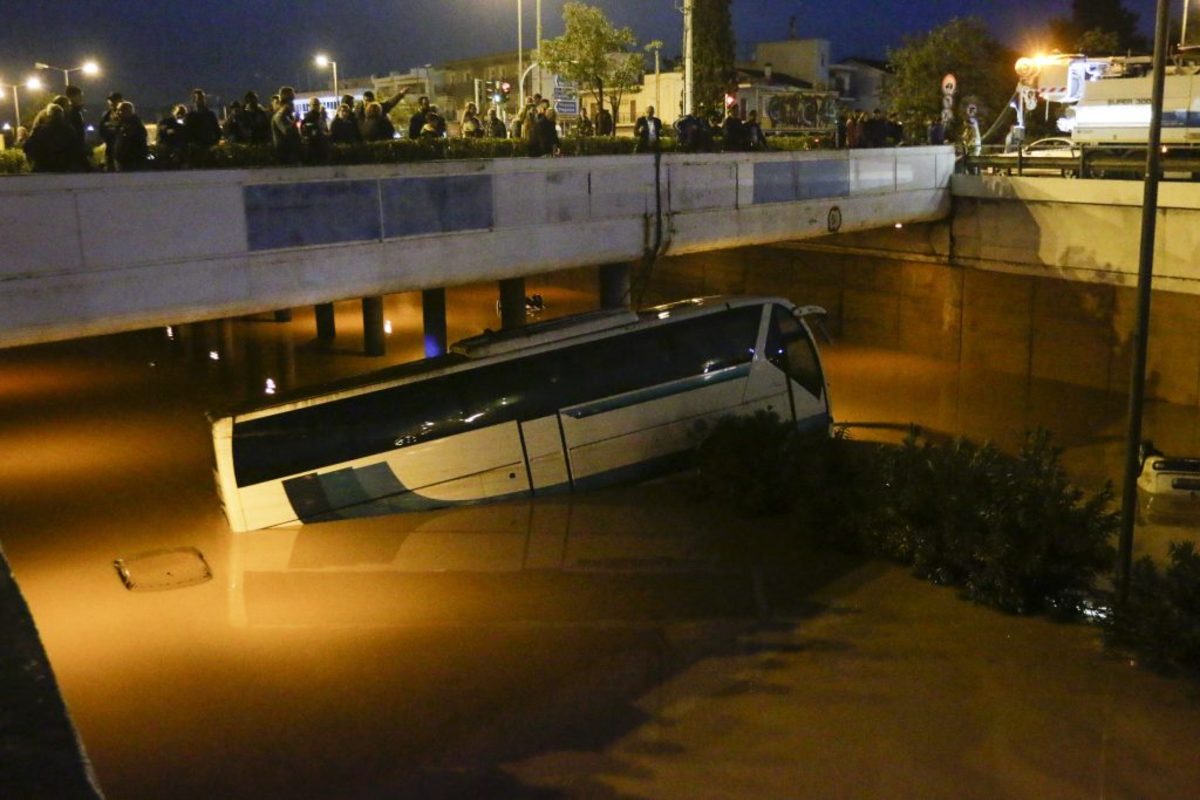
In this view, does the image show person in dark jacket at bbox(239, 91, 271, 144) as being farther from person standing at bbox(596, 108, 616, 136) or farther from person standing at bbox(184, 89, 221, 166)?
person standing at bbox(596, 108, 616, 136)

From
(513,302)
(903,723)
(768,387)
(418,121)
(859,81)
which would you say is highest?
(859,81)

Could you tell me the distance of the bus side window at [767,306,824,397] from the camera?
14836 mm

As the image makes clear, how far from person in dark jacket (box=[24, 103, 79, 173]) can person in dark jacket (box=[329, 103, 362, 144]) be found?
397 cm

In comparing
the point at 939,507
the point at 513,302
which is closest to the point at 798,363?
the point at 939,507

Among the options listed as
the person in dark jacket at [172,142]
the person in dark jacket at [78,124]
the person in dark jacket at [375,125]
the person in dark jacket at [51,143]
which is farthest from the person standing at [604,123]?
the person in dark jacket at [51,143]

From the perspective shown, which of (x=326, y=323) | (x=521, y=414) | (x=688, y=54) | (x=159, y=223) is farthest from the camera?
(x=326, y=323)

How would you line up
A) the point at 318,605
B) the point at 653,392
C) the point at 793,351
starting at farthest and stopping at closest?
the point at 793,351 < the point at 653,392 < the point at 318,605

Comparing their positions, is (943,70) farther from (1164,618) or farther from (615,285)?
(1164,618)

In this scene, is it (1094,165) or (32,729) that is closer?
(32,729)

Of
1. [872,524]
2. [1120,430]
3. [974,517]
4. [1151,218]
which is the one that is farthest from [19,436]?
[1120,430]

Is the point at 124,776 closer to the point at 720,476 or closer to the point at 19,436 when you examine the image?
the point at 720,476

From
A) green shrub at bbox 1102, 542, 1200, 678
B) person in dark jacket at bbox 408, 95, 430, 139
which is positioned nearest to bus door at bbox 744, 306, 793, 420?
green shrub at bbox 1102, 542, 1200, 678

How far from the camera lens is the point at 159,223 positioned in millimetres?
11859

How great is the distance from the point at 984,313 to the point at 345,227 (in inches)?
614
